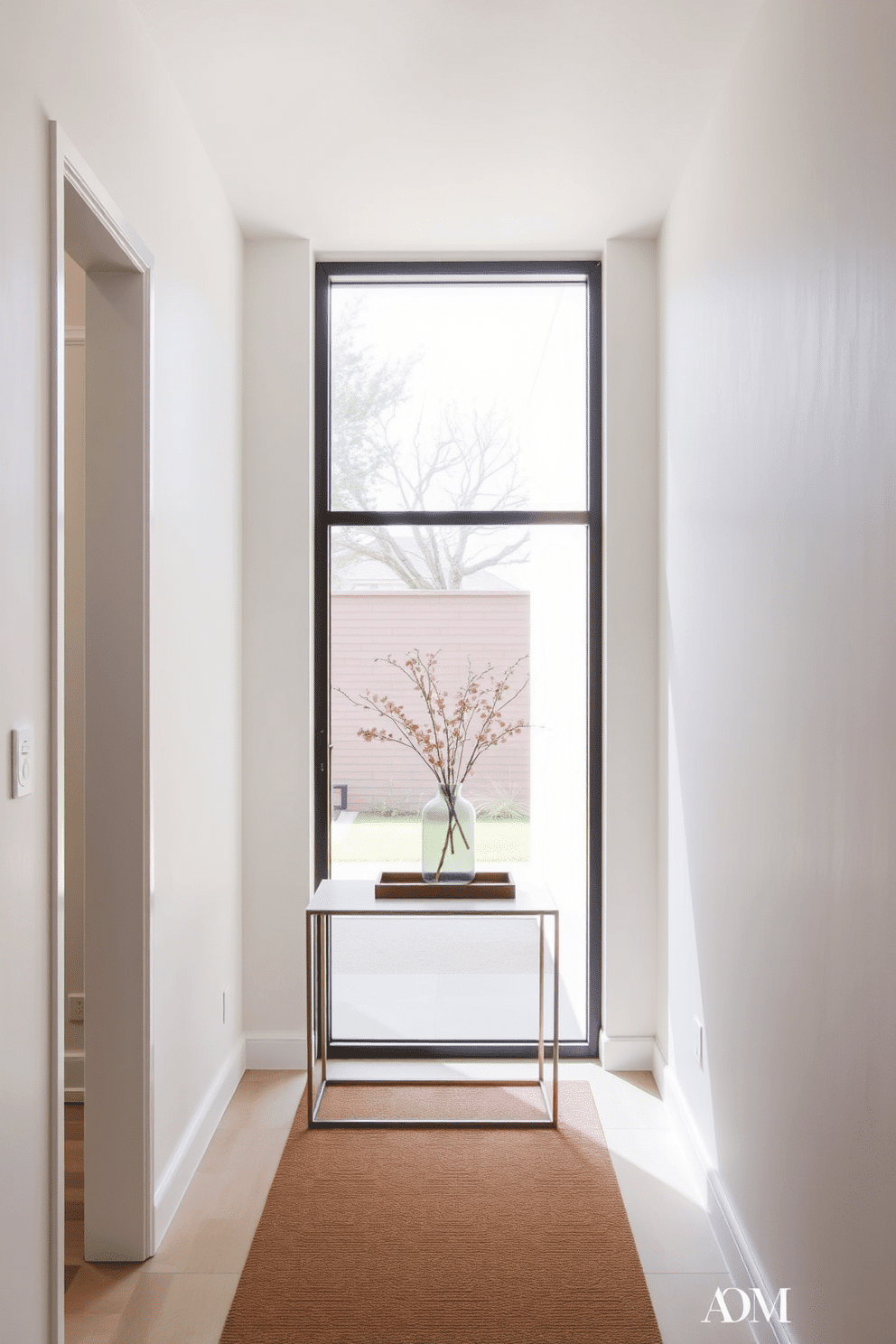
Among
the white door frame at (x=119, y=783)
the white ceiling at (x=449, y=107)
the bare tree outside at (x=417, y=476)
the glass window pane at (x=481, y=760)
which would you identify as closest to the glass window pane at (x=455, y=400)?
the bare tree outside at (x=417, y=476)

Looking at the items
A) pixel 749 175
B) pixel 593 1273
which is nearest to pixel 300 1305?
pixel 593 1273

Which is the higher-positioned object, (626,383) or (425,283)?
(425,283)

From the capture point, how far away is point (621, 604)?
338cm

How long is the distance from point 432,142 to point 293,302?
0.86 metres

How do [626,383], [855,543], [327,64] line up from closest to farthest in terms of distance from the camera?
1. [855,543]
2. [327,64]
3. [626,383]

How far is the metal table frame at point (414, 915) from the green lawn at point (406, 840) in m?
0.24

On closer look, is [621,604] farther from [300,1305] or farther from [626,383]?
[300,1305]

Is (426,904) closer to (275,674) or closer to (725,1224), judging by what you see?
(275,674)

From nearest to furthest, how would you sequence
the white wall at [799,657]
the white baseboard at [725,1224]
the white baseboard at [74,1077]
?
the white wall at [799,657]
the white baseboard at [725,1224]
the white baseboard at [74,1077]

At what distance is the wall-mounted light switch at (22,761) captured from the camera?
1.57 metres

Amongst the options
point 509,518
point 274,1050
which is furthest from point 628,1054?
point 509,518

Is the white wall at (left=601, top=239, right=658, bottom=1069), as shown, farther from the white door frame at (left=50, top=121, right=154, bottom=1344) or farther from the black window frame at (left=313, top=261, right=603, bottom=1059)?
the white door frame at (left=50, top=121, right=154, bottom=1344)

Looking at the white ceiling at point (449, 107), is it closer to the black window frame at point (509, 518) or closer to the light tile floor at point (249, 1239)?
the black window frame at point (509, 518)

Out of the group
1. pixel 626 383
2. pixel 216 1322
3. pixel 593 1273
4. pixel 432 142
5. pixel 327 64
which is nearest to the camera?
pixel 216 1322
